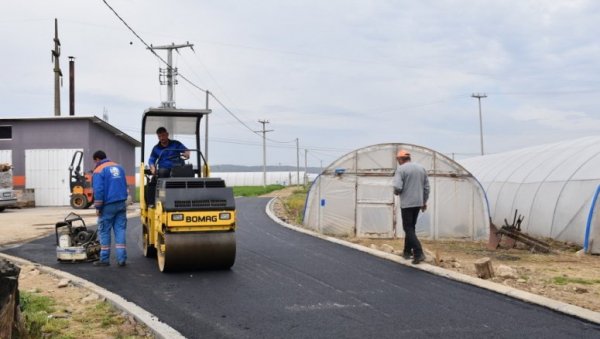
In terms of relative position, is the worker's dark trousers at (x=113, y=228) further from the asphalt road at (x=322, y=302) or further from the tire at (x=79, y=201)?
the tire at (x=79, y=201)

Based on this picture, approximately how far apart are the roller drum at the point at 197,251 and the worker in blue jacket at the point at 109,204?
1.00m

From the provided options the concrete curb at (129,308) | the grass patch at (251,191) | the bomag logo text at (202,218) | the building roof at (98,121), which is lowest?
the grass patch at (251,191)

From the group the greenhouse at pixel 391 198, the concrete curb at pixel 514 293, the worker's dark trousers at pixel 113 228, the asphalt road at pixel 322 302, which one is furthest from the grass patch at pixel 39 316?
the greenhouse at pixel 391 198

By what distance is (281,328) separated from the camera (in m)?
5.53

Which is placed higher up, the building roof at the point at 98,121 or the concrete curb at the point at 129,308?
the building roof at the point at 98,121

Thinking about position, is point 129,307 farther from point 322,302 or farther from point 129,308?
point 322,302

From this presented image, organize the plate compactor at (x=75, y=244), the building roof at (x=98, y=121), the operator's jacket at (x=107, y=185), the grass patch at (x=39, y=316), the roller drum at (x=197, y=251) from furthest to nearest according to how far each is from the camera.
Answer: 1. the building roof at (x=98, y=121)
2. the plate compactor at (x=75, y=244)
3. the operator's jacket at (x=107, y=185)
4. the roller drum at (x=197, y=251)
5. the grass patch at (x=39, y=316)

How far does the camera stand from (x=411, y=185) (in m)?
9.41

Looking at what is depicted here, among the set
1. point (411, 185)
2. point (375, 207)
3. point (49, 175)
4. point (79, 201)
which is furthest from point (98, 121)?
point (411, 185)

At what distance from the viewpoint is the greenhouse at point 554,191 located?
48.4 ft

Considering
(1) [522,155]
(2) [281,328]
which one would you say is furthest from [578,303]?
(1) [522,155]

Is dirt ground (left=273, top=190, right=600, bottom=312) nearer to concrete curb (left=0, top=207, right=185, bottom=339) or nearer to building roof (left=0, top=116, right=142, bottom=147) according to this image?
concrete curb (left=0, top=207, right=185, bottom=339)

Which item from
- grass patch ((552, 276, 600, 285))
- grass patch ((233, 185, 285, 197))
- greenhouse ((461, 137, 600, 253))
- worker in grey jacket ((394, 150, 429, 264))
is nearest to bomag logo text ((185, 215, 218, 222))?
worker in grey jacket ((394, 150, 429, 264))

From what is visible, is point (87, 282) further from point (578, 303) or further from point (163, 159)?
point (578, 303)
